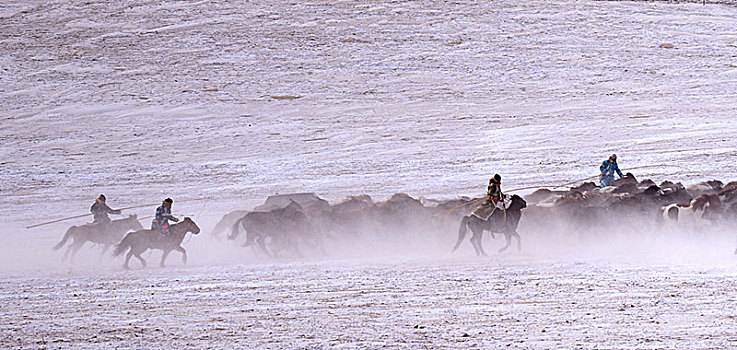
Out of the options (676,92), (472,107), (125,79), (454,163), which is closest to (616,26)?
(676,92)

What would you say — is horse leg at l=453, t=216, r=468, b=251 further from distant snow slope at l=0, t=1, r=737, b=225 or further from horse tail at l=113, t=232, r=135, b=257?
distant snow slope at l=0, t=1, r=737, b=225

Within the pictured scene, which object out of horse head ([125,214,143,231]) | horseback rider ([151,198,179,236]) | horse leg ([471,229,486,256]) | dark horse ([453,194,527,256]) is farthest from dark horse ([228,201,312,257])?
horse leg ([471,229,486,256])

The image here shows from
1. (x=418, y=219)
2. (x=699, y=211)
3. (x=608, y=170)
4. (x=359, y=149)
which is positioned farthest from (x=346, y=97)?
(x=699, y=211)

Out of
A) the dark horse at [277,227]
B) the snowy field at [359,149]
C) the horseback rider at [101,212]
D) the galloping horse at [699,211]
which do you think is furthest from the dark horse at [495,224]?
the horseback rider at [101,212]

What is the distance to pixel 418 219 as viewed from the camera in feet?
55.5

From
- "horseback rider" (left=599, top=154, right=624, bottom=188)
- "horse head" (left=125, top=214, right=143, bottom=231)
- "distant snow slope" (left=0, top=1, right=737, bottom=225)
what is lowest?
"horse head" (left=125, top=214, right=143, bottom=231)

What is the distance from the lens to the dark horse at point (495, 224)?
1517cm

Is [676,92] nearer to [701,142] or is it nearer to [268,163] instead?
[701,142]

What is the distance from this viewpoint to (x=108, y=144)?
105ft

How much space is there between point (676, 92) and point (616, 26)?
1170 cm

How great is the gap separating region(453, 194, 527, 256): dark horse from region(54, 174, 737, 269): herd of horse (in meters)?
0.02

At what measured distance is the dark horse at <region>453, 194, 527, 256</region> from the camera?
15172 mm

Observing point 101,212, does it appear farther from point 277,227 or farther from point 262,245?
point 277,227

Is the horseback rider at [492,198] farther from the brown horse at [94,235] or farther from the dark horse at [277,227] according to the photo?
the brown horse at [94,235]
